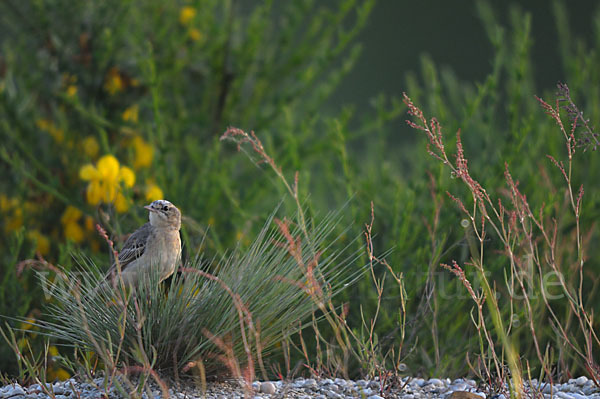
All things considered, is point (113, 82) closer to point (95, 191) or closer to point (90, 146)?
point (90, 146)

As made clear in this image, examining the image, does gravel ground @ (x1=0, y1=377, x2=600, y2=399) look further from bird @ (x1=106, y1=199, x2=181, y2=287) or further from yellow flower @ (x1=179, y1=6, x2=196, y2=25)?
yellow flower @ (x1=179, y1=6, x2=196, y2=25)

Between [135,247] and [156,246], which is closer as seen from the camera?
[156,246]

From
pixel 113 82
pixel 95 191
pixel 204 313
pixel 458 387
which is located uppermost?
pixel 113 82

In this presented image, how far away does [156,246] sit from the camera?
1870 millimetres

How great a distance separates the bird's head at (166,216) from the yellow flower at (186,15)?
58.4 inches

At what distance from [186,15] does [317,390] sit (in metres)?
1.97

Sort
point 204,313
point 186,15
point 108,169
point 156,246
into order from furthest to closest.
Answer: point 186,15
point 108,169
point 156,246
point 204,313

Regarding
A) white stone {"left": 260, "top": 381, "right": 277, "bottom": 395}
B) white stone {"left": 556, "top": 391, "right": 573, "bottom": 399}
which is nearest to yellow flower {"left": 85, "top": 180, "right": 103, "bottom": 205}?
white stone {"left": 260, "top": 381, "right": 277, "bottom": 395}

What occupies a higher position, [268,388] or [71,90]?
[71,90]

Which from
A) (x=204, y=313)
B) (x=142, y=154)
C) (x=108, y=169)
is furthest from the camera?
(x=142, y=154)

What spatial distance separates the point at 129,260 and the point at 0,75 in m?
1.62

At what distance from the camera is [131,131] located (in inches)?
116

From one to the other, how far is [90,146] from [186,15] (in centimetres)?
71

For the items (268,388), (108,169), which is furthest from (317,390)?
(108,169)
